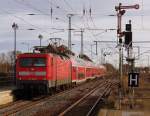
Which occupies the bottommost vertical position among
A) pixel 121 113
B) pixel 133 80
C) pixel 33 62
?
pixel 121 113

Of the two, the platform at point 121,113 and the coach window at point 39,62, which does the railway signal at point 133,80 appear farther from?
the coach window at point 39,62

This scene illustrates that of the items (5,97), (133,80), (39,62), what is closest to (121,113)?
(133,80)

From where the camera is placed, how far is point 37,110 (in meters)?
24.2

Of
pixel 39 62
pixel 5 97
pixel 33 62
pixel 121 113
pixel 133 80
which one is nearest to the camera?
pixel 121 113

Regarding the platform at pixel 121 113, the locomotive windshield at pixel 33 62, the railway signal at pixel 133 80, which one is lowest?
the platform at pixel 121 113

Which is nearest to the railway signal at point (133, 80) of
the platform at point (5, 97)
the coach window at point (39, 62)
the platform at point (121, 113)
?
the platform at point (121, 113)

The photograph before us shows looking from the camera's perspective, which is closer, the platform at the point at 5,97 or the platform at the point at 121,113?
the platform at the point at 121,113

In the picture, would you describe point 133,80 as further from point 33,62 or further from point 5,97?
point 33,62

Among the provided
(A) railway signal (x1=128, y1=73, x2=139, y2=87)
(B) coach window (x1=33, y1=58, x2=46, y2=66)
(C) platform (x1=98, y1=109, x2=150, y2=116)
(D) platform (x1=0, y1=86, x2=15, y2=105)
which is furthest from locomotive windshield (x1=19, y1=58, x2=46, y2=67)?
(A) railway signal (x1=128, y1=73, x2=139, y2=87)

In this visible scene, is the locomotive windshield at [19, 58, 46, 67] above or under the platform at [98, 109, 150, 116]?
above

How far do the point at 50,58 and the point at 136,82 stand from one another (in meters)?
11.1

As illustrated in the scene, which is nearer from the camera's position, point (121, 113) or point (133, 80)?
point (121, 113)

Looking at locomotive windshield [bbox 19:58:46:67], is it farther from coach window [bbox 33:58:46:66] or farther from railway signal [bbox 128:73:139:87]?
railway signal [bbox 128:73:139:87]

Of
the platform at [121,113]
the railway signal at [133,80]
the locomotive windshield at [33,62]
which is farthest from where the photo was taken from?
the locomotive windshield at [33,62]
